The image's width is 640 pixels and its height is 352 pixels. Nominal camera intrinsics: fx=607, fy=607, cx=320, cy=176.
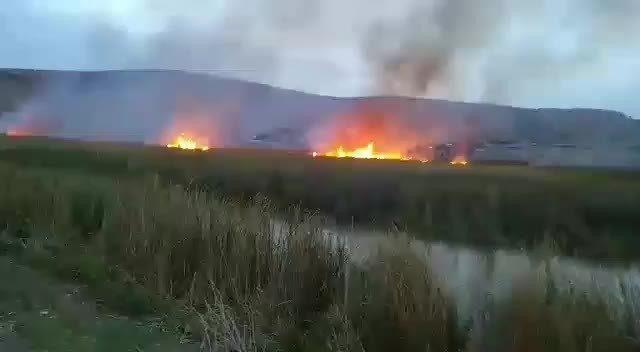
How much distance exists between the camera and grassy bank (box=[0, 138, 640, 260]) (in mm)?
12969

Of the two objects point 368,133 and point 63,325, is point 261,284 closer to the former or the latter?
point 63,325

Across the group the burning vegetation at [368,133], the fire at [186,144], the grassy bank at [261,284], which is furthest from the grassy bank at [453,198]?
the burning vegetation at [368,133]

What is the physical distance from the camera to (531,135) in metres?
83.8

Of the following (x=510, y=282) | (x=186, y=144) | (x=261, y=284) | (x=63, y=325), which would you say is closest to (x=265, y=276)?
(x=261, y=284)

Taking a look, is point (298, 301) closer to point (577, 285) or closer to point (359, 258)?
point (359, 258)

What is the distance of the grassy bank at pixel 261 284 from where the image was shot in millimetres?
4500

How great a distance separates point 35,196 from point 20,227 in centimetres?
143

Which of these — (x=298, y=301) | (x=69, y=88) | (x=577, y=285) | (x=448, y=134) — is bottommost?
(x=298, y=301)

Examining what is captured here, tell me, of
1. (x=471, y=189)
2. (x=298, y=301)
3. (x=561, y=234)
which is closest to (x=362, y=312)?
(x=298, y=301)

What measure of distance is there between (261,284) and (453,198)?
10350mm

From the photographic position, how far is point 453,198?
16.4 metres

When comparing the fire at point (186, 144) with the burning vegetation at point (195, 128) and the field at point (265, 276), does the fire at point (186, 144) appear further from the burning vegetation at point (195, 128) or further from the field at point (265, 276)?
the field at point (265, 276)

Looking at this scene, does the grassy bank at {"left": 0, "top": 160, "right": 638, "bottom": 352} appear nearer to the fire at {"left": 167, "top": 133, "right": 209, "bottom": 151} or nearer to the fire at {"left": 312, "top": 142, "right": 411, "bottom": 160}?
the fire at {"left": 312, "top": 142, "right": 411, "bottom": 160}

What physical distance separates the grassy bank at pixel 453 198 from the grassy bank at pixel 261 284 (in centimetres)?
269
